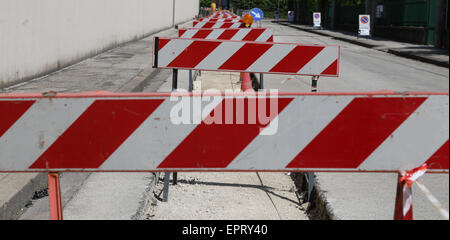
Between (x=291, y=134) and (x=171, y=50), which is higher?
(x=171, y=50)

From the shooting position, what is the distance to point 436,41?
23281mm

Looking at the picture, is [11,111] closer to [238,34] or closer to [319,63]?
[319,63]

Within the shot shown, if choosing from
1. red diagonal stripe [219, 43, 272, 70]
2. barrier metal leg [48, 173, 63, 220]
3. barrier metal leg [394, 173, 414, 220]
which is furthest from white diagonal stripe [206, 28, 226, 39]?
barrier metal leg [394, 173, 414, 220]

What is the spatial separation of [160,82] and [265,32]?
12.0 feet

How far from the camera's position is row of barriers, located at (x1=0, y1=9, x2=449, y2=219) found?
2674mm

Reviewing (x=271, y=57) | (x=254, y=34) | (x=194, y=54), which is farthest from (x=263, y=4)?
(x=194, y=54)

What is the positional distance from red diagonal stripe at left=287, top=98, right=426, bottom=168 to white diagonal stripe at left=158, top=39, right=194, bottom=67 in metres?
3.09

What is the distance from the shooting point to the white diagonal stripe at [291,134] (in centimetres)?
271

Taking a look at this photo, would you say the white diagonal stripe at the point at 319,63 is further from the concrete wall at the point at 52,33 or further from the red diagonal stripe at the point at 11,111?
the concrete wall at the point at 52,33

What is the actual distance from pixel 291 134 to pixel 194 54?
3.08 m

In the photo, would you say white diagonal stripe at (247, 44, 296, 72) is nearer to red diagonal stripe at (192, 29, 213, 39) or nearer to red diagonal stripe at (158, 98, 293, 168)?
red diagonal stripe at (158, 98, 293, 168)

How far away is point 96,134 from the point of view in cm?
282

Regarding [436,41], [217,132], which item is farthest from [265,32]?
[436,41]

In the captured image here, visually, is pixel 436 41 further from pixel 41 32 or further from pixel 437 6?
pixel 41 32
